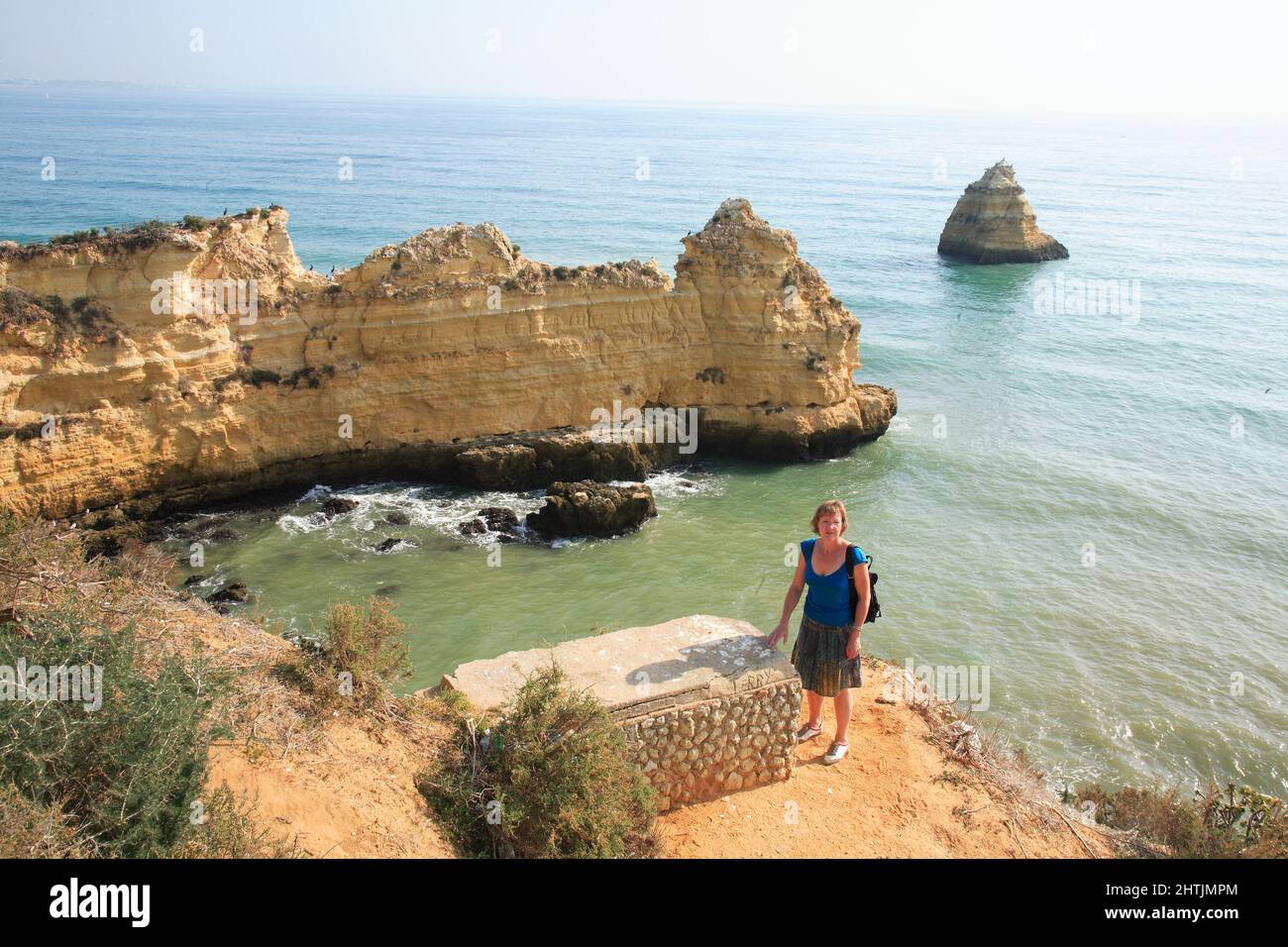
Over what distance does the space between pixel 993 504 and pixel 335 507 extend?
1583 cm

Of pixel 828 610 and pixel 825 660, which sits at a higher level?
pixel 828 610

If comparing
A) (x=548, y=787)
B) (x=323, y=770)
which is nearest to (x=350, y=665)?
(x=323, y=770)

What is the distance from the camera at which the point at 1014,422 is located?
89.8 ft

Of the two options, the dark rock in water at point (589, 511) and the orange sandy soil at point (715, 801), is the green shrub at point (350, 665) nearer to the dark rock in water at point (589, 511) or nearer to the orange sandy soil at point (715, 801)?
the orange sandy soil at point (715, 801)

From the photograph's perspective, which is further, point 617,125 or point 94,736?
point 617,125

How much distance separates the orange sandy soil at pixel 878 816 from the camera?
8.43 m

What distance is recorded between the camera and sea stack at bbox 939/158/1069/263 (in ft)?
178

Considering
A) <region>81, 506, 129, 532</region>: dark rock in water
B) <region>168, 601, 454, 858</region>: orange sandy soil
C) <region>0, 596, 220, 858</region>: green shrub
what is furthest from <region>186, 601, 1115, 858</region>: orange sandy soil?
<region>81, 506, 129, 532</region>: dark rock in water

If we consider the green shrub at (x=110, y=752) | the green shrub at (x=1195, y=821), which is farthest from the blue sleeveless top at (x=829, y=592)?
the green shrub at (x=110, y=752)

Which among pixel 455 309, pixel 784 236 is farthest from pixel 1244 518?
pixel 455 309

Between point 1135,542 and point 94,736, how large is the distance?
2061 centimetres

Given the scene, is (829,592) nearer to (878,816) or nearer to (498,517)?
(878,816)

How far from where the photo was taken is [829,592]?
8.18m

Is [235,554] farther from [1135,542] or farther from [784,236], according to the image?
[1135,542]
